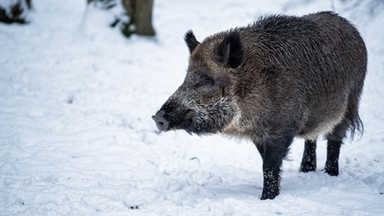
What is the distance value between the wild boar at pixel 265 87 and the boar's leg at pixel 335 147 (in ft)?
1.68

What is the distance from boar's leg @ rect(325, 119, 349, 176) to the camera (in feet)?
19.6

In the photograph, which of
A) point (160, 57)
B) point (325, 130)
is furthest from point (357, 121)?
point (160, 57)

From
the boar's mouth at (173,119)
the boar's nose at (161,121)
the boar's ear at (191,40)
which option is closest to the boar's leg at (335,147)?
the boar's ear at (191,40)

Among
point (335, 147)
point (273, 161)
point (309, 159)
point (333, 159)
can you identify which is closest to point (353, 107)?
point (335, 147)

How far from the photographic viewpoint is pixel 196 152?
6.94 meters

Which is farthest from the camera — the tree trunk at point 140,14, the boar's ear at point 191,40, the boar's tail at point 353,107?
the tree trunk at point 140,14

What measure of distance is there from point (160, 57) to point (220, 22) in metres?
3.44

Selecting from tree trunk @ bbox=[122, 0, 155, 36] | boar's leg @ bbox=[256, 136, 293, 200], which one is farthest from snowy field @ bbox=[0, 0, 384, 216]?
tree trunk @ bbox=[122, 0, 155, 36]

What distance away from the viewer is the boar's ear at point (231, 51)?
472 cm

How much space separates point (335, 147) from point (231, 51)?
2.16 meters

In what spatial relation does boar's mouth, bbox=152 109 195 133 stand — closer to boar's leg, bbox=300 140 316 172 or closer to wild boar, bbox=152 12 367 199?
wild boar, bbox=152 12 367 199

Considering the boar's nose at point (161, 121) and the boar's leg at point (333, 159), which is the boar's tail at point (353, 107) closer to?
the boar's leg at point (333, 159)

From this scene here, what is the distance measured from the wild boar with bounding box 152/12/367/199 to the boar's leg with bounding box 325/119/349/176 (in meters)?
0.51

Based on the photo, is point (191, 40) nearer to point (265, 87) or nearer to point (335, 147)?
point (265, 87)
